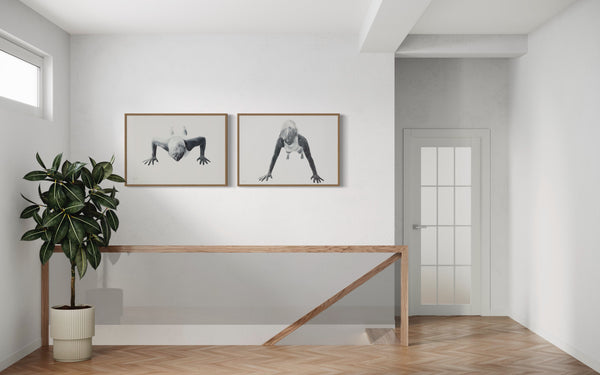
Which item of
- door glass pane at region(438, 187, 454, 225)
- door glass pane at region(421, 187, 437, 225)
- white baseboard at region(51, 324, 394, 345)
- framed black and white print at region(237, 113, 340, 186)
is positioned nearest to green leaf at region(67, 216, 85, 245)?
white baseboard at region(51, 324, 394, 345)

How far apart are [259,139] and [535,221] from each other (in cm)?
273

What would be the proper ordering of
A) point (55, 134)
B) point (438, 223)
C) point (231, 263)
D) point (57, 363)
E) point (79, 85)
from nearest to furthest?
1. point (57, 363)
2. point (231, 263)
3. point (55, 134)
4. point (79, 85)
5. point (438, 223)

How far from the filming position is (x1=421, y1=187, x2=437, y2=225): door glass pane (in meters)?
6.39

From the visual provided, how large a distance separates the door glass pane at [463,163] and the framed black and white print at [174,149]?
8.50 feet

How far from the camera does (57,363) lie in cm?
437

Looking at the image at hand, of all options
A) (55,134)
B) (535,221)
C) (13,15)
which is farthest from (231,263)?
(535,221)

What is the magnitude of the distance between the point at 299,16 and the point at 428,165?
92.1 inches

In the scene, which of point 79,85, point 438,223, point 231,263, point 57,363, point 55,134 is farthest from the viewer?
point 438,223

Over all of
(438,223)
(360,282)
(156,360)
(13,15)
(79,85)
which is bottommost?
(156,360)

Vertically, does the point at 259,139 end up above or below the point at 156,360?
above

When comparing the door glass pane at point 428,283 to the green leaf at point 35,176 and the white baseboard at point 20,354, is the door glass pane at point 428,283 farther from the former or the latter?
the green leaf at point 35,176

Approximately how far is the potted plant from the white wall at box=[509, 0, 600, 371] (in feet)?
12.0

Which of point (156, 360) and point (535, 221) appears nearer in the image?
point (156, 360)

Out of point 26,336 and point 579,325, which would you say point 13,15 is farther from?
point 579,325
